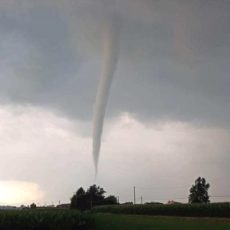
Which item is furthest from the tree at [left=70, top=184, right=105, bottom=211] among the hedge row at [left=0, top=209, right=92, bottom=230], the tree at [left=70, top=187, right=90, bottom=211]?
the hedge row at [left=0, top=209, right=92, bottom=230]

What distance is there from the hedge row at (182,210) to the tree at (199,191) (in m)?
24.0

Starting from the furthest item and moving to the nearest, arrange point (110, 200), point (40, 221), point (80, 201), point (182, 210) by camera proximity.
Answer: point (110, 200)
point (80, 201)
point (182, 210)
point (40, 221)

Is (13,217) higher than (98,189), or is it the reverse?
(98,189)

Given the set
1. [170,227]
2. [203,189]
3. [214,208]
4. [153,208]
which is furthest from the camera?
→ [203,189]

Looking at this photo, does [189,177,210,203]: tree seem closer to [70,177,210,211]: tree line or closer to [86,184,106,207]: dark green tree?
[70,177,210,211]: tree line

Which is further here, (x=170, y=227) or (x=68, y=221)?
(x=170, y=227)

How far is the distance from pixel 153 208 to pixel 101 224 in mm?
21620

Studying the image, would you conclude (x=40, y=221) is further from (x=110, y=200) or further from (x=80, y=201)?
(x=110, y=200)

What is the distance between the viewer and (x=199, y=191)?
266 ft

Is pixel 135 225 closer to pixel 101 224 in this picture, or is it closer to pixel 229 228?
pixel 101 224

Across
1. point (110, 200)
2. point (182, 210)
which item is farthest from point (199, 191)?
point (182, 210)

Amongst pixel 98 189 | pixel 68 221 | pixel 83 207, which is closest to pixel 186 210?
pixel 68 221

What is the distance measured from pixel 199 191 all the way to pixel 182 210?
33577mm

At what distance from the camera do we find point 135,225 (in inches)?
1310
